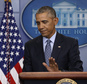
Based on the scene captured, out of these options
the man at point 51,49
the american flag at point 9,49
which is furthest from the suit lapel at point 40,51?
the american flag at point 9,49

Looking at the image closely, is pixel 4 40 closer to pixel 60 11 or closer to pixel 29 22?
pixel 29 22

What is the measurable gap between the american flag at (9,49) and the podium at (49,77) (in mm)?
2063

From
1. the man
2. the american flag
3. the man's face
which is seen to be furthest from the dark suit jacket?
the american flag

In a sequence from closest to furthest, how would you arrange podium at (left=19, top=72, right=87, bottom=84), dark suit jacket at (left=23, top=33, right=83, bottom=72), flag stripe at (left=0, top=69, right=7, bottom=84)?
podium at (left=19, top=72, right=87, bottom=84) → dark suit jacket at (left=23, top=33, right=83, bottom=72) → flag stripe at (left=0, top=69, right=7, bottom=84)

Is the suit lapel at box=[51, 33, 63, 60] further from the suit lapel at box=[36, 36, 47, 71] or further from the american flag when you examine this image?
the american flag

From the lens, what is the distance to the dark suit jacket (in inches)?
59.0

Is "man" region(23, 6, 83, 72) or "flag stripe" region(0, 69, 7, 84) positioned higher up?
"man" region(23, 6, 83, 72)

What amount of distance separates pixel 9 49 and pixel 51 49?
1.40m

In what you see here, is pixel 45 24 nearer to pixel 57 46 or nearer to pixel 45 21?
pixel 45 21

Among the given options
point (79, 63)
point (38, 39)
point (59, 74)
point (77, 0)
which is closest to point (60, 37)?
point (38, 39)

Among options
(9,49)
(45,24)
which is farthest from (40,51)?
(9,49)

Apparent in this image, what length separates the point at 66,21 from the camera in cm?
314

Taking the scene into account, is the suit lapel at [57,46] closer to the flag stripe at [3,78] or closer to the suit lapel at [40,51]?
the suit lapel at [40,51]

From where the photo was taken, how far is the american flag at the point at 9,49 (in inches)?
112
